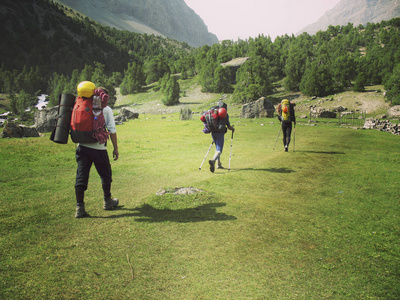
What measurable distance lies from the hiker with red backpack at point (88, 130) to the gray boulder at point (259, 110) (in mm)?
40713

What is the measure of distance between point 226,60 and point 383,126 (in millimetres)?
94591

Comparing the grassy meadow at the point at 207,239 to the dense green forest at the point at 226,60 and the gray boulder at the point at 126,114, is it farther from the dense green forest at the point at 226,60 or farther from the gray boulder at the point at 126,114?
the dense green forest at the point at 226,60

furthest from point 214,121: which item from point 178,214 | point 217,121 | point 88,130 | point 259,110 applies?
point 259,110

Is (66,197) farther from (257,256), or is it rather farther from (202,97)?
(202,97)

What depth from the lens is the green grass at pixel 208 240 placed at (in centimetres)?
389

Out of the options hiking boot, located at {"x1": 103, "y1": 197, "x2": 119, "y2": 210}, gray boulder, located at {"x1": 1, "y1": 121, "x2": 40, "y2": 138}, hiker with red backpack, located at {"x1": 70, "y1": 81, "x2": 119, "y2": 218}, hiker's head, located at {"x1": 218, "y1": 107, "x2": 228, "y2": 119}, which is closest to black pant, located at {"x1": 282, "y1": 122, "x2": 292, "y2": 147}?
hiker's head, located at {"x1": 218, "y1": 107, "x2": 228, "y2": 119}

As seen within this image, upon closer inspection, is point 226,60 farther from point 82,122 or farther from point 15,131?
point 82,122

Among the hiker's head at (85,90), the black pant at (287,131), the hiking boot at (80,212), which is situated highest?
the hiker's head at (85,90)

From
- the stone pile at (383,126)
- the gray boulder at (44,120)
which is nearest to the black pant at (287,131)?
the stone pile at (383,126)

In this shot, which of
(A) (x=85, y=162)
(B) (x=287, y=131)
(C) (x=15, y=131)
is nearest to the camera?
(A) (x=85, y=162)

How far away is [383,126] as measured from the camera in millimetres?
31094

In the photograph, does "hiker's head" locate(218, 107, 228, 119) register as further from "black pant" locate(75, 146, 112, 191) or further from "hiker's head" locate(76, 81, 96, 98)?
"hiker's head" locate(76, 81, 96, 98)

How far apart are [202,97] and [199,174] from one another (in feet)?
274

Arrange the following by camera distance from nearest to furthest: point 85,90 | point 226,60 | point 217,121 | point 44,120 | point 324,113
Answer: point 85,90, point 217,121, point 44,120, point 324,113, point 226,60
